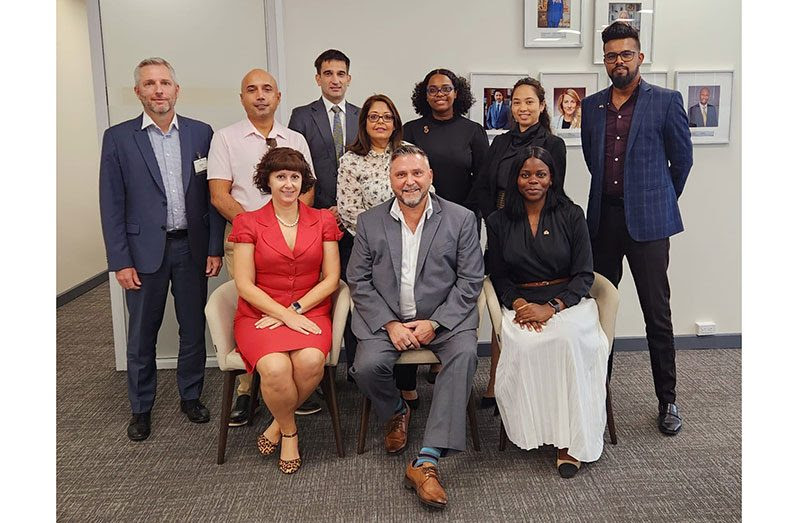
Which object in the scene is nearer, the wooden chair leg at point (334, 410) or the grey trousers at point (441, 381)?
the grey trousers at point (441, 381)

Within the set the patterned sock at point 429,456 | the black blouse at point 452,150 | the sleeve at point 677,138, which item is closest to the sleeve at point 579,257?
the sleeve at point 677,138

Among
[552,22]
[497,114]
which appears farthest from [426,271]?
[552,22]

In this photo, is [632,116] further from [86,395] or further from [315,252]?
[86,395]

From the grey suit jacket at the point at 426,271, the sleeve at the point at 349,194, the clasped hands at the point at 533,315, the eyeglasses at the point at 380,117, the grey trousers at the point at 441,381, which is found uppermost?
the eyeglasses at the point at 380,117

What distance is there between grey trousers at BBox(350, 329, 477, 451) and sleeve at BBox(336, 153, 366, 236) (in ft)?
2.32

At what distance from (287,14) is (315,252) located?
1.76 m

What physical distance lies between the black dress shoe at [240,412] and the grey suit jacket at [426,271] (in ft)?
2.76

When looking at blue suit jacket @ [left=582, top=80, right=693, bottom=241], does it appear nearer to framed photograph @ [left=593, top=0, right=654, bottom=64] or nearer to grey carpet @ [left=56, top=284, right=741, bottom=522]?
grey carpet @ [left=56, top=284, right=741, bottom=522]

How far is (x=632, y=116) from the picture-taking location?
3059 millimetres

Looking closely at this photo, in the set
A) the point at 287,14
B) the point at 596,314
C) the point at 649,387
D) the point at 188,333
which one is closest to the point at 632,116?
the point at 596,314

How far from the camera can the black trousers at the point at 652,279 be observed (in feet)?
10.3

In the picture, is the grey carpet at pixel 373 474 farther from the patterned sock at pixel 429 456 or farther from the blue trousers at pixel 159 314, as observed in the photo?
the blue trousers at pixel 159 314

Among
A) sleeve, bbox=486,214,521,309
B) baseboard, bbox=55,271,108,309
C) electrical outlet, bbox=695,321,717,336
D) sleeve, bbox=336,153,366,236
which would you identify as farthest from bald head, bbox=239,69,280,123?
baseboard, bbox=55,271,108,309

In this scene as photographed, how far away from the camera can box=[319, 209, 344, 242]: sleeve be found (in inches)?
120
